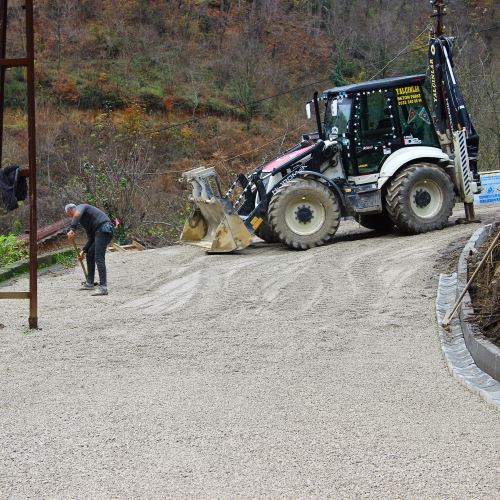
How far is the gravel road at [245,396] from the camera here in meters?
5.42

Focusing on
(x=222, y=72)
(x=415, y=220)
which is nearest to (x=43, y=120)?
(x=222, y=72)

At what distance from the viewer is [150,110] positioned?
4166cm

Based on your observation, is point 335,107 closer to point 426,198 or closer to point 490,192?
point 426,198

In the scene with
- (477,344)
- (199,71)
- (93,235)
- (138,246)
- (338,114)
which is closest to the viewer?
(477,344)

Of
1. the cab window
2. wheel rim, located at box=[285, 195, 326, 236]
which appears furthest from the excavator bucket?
the cab window

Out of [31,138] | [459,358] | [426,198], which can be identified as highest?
[31,138]

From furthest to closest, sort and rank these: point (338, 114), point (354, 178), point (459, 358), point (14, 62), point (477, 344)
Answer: point (338, 114) → point (354, 178) → point (14, 62) → point (459, 358) → point (477, 344)

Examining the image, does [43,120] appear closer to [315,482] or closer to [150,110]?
[150,110]

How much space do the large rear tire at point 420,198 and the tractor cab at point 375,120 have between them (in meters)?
0.60

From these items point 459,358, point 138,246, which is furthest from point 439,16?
point 459,358

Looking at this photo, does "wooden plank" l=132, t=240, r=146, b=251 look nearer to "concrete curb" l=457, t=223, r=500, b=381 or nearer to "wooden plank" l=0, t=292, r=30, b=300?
"wooden plank" l=0, t=292, r=30, b=300

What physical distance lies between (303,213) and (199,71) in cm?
3043

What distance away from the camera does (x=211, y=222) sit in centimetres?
1805

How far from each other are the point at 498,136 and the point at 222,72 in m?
17.2
